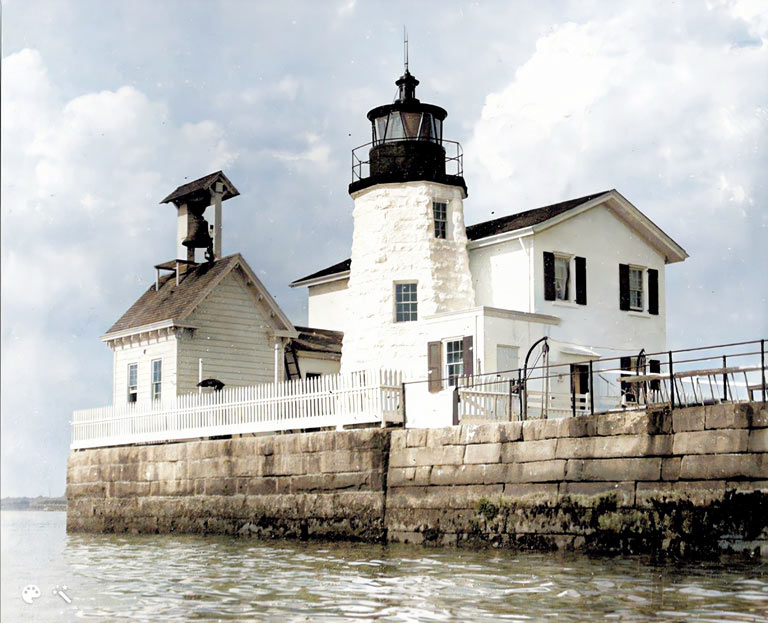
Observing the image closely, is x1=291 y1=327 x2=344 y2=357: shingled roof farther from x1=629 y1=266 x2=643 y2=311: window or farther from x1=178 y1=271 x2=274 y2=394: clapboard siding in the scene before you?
x1=629 y1=266 x2=643 y2=311: window

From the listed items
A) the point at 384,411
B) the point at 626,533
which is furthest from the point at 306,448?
the point at 626,533

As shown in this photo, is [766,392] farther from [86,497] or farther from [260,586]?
[86,497]

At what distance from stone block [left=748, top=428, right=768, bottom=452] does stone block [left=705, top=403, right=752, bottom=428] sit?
0.54 feet

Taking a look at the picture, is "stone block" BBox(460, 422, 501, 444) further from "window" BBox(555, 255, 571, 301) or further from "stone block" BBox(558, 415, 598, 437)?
"window" BBox(555, 255, 571, 301)

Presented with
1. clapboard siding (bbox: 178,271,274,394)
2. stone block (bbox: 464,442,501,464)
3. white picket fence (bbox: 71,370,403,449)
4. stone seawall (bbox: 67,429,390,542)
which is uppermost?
clapboard siding (bbox: 178,271,274,394)

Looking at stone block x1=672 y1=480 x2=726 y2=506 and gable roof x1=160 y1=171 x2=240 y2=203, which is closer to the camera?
stone block x1=672 y1=480 x2=726 y2=506

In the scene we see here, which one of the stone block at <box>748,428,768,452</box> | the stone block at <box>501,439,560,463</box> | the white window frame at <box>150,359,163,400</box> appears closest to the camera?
the stone block at <box>748,428,768,452</box>

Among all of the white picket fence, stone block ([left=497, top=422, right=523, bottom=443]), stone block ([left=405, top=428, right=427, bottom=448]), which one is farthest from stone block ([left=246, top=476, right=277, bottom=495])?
stone block ([left=497, top=422, right=523, bottom=443])

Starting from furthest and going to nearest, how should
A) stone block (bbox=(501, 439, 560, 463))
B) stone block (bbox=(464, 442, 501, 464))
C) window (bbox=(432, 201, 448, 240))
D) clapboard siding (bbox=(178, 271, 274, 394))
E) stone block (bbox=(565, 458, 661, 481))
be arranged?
clapboard siding (bbox=(178, 271, 274, 394)), window (bbox=(432, 201, 448, 240)), stone block (bbox=(464, 442, 501, 464)), stone block (bbox=(501, 439, 560, 463)), stone block (bbox=(565, 458, 661, 481))

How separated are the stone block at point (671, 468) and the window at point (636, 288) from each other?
510 inches

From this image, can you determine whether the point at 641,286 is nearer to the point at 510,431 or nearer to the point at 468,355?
the point at 468,355

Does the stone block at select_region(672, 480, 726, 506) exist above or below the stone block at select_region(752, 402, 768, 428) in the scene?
below

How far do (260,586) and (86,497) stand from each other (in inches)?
636

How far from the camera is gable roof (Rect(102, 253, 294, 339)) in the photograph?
2955 centimetres
